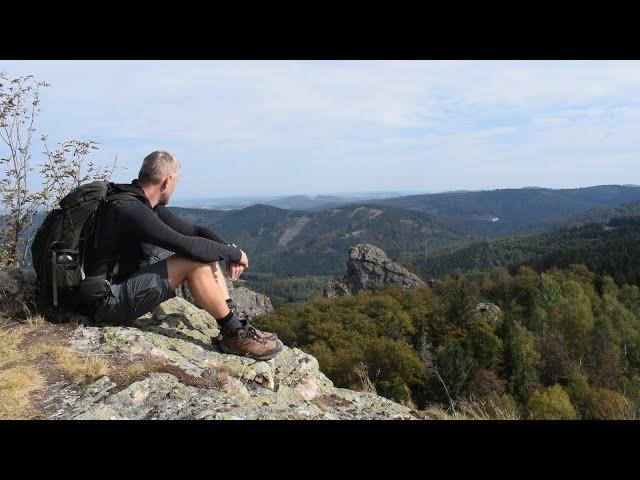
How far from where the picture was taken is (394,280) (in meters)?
100

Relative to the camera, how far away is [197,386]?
4.99m

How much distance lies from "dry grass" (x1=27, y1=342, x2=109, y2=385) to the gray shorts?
2.42 feet

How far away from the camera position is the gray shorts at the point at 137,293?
591 cm

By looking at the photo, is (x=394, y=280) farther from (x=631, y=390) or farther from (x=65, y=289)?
(x=65, y=289)

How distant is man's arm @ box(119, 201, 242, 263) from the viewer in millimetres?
5480

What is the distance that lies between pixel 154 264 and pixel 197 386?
6.27 ft

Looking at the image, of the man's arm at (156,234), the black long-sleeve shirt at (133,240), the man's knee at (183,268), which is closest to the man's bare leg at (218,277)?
the man's knee at (183,268)

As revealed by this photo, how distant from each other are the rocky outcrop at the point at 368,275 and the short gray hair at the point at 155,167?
94002 millimetres

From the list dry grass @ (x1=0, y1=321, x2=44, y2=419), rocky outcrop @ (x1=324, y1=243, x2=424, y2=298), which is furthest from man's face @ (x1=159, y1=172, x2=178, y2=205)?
rocky outcrop @ (x1=324, y1=243, x2=424, y2=298)

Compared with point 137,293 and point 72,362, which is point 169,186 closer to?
point 137,293

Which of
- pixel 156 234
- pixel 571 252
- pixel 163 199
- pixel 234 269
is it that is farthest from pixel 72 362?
pixel 571 252
